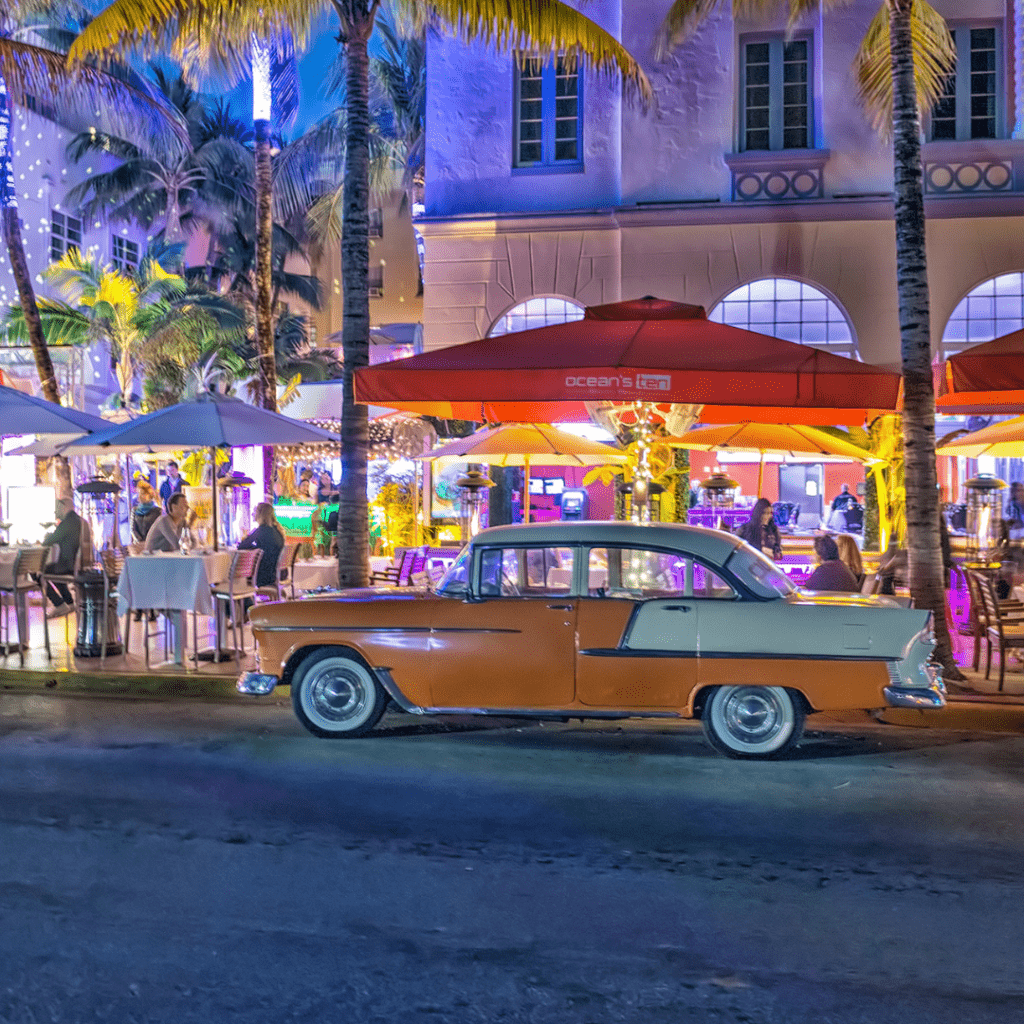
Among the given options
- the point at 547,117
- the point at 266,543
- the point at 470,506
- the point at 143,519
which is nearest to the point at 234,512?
the point at 143,519

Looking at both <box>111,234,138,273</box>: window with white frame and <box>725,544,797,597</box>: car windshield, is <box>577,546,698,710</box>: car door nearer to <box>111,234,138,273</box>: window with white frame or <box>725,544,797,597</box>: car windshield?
<box>725,544,797,597</box>: car windshield

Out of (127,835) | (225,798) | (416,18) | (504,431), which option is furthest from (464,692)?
(416,18)

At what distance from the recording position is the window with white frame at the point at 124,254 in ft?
131

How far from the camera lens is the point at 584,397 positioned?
31.0 feet

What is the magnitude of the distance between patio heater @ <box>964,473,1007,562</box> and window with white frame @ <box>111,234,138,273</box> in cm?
3055

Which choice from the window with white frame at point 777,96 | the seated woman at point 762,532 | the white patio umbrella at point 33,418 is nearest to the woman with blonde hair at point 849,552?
the seated woman at point 762,532

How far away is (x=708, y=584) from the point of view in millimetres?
7734

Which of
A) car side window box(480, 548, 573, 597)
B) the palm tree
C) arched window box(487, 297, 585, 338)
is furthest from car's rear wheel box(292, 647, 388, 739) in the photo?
the palm tree

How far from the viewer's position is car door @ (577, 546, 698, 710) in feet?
25.1

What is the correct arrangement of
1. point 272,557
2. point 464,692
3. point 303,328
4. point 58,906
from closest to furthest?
point 58,906 → point 464,692 → point 272,557 → point 303,328

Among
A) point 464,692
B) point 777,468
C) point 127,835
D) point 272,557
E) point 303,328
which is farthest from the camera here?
point 303,328

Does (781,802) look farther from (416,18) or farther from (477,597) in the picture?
(416,18)

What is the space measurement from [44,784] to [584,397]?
5.03 m

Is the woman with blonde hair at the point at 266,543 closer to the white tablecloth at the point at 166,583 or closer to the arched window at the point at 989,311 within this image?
the white tablecloth at the point at 166,583
